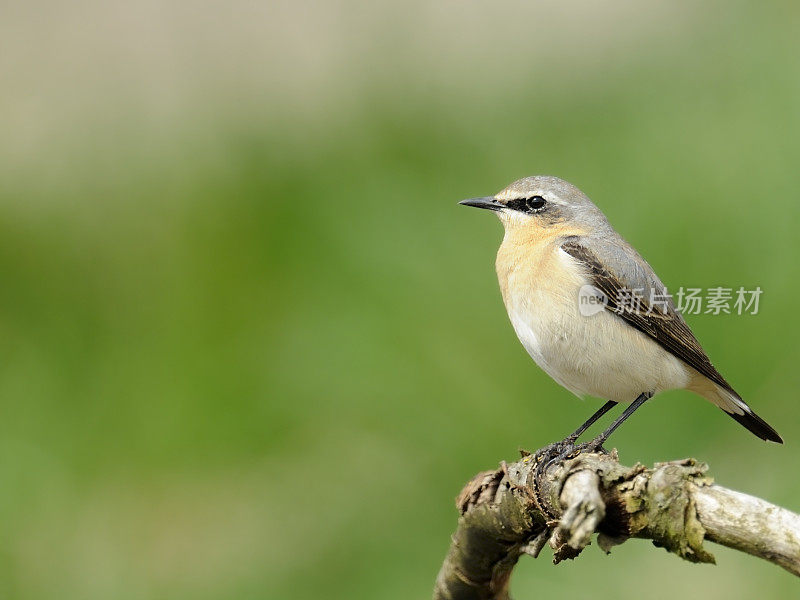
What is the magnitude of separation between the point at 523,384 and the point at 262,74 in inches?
136

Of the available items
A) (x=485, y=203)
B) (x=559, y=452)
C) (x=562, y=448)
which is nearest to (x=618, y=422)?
(x=562, y=448)

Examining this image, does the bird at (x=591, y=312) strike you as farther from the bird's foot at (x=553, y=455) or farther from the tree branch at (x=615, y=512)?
the tree branch at (x=615, y=512)

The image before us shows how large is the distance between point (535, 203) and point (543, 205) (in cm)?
4

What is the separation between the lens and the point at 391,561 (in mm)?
4398

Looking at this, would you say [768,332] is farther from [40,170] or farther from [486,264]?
[40,170]

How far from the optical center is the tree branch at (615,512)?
6.86ft

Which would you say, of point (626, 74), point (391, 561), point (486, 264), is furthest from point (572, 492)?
point (626, 74)

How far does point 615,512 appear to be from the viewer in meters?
2.43

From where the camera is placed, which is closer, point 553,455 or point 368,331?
point 553,455

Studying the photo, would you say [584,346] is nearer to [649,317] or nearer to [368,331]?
[649,317]

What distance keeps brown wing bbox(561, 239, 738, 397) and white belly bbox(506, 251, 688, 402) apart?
4 cm

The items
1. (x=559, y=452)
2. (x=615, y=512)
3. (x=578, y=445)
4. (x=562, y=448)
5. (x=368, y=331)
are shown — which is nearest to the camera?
(x=615, y=512)

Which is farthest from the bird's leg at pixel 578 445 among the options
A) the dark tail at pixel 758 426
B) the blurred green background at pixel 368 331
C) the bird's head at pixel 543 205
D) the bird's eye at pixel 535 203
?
the bird's eye at pixel 535 203

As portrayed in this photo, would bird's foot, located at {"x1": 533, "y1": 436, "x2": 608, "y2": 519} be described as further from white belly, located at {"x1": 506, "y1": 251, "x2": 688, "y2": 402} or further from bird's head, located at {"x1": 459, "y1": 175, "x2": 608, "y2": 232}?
bird's head, located at {"x1": 459, "y1": 175, "x2": 608, "y2": 232}
